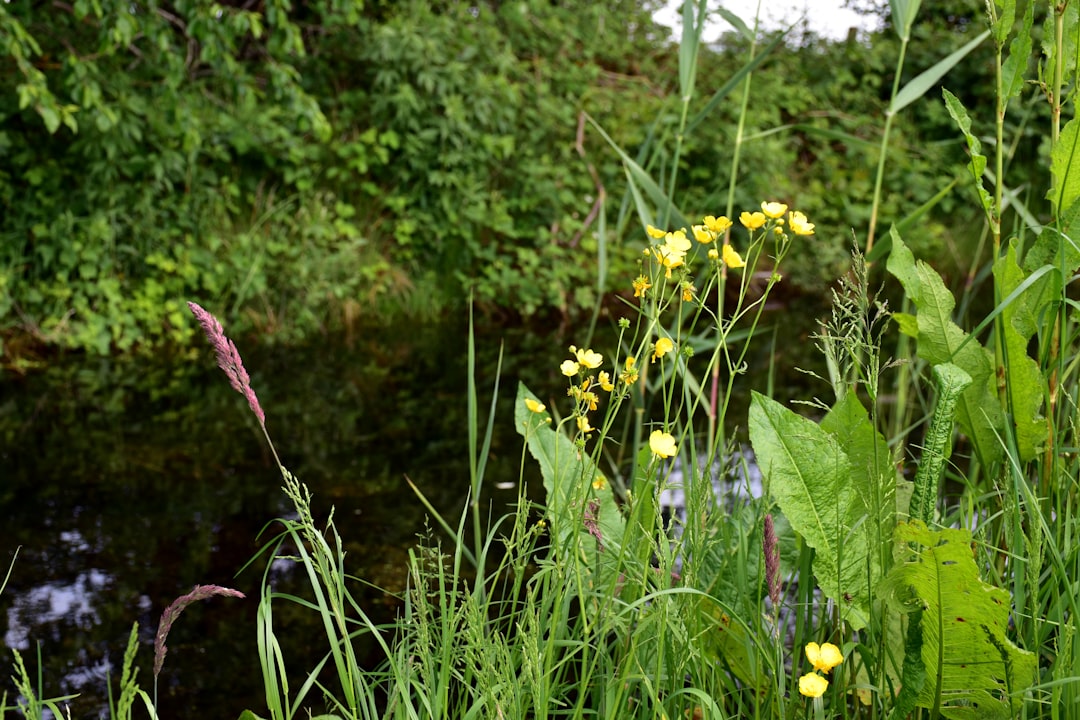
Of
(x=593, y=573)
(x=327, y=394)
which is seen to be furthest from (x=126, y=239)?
(x=593, y=573)

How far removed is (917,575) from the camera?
3.31 ft

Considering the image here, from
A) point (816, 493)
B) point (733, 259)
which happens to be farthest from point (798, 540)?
point (733, 259)

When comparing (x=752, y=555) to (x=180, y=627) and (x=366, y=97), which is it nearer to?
(x=180, y=627)

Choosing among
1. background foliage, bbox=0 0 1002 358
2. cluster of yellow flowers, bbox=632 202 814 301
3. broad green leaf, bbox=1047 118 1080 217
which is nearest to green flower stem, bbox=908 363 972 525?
cluster of yellow flowers, bbox=632 202 814 301

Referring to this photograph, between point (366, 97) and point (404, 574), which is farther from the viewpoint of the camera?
point (366, 97)

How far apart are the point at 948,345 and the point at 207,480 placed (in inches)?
92.0

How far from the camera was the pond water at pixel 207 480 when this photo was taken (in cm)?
207

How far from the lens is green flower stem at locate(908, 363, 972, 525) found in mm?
1092

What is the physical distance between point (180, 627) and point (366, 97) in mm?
4089

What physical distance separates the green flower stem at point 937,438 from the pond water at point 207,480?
2.38 ft

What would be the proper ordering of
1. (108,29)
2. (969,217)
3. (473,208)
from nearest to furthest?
(108,29)
(473,208)
(969,217)

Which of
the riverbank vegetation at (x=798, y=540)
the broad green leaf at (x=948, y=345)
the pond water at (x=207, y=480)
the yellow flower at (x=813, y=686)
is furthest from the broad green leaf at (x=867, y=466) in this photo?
the pond water at (x=207, y=480)

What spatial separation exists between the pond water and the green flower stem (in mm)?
724

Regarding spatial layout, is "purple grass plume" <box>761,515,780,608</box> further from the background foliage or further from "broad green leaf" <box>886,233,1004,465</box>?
the background foliage
